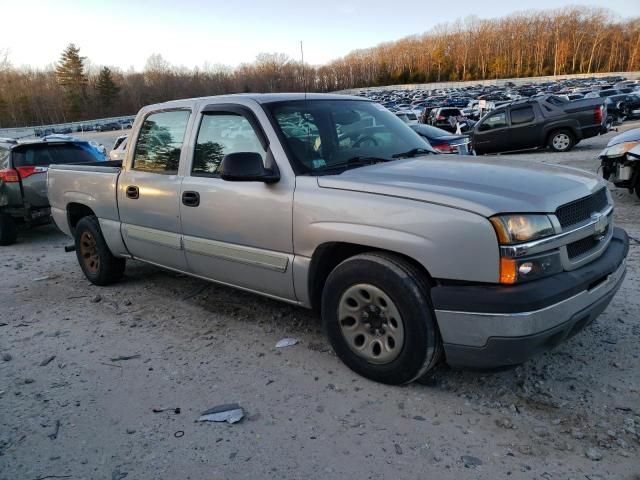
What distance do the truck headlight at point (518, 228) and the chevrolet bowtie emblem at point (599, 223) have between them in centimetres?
57

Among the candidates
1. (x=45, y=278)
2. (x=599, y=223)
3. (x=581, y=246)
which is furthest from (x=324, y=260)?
(x=45, y=278)

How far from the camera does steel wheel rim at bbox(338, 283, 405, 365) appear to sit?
3045 millimetres

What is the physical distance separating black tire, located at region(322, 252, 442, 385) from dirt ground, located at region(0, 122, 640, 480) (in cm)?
16

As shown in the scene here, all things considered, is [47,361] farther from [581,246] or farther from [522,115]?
[522,115]

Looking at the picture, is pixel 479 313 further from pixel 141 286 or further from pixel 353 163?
pixel 141 286

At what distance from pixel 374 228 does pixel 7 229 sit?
7973 mm

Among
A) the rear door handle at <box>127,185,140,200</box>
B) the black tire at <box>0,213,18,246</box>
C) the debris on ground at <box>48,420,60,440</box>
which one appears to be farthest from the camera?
the black tire at <box>0,213,18,246</box>

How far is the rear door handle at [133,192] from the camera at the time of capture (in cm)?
Answer: 468

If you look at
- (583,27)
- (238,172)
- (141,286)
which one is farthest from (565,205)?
(583,27)

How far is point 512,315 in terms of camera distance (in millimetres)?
2572

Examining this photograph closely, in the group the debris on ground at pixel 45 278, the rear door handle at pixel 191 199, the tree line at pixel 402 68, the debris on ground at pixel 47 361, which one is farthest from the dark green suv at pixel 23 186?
the tree line at pixel 402 68

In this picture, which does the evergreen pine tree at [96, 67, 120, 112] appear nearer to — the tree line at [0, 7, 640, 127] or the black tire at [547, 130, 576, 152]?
the tree line at [0, 7, 640, 127]

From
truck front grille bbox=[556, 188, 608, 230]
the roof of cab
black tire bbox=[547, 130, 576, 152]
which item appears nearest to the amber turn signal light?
truck front grille bbox=[556, 188, 608, 230]

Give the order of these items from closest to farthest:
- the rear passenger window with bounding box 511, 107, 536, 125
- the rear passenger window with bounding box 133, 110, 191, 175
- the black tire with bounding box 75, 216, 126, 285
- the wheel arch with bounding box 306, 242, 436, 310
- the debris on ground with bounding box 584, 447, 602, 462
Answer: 1. the debris on ground with bounding box 584, 447, 602, 462
2. the wheel arch with bounding box 306, 242, 436, 310
3. the rear passenger window with bounding box 133, 110, 191, 175
4. the black tire with bounding box 75, 216, 126, 285
5. the rear passenger window with bounding box 511, 107, 536, 125
